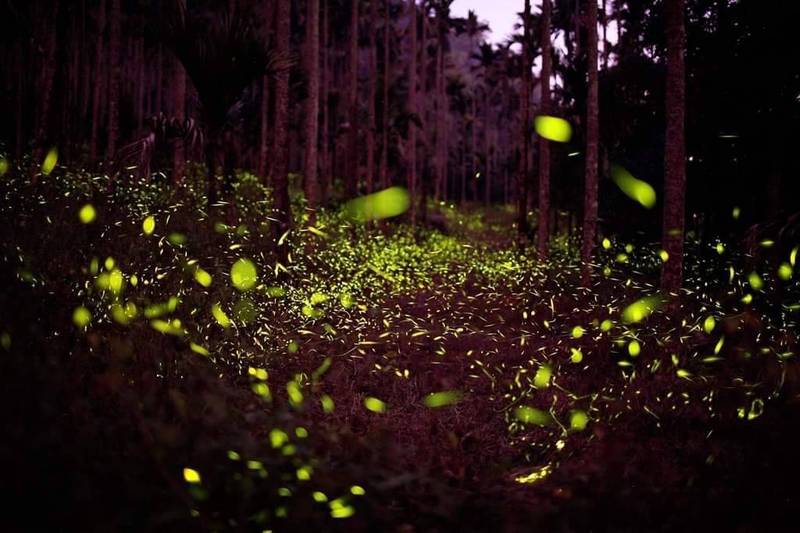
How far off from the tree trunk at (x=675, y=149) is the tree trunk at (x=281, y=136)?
18.1 feet

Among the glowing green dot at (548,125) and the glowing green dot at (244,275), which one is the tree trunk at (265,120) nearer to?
the glowing green dot at (548,125)

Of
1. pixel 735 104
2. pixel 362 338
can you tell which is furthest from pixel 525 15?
pixel 362 338

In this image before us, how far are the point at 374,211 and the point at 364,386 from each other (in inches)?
462

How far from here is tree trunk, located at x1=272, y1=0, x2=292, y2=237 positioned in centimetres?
902

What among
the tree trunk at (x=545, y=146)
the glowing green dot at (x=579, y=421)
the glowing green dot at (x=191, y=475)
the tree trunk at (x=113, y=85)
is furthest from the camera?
the tree trunk at (x=545, y=146)

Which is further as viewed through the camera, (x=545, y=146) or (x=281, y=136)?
(x=545, y=146)

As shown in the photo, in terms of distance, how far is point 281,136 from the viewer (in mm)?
9109

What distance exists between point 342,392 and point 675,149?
16.3 feet

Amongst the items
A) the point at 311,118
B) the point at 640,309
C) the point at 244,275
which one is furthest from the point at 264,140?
the point at 640,309

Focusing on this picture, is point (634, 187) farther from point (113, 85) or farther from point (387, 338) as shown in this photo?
point (113, 85)

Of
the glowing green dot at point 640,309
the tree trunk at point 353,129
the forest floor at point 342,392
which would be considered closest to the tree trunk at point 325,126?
the tree trunk at point 353,129

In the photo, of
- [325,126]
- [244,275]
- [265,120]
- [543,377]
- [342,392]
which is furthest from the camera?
[325,126]

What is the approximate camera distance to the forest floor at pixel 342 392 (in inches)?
121

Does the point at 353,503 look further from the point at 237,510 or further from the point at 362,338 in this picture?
the point at 362,338
